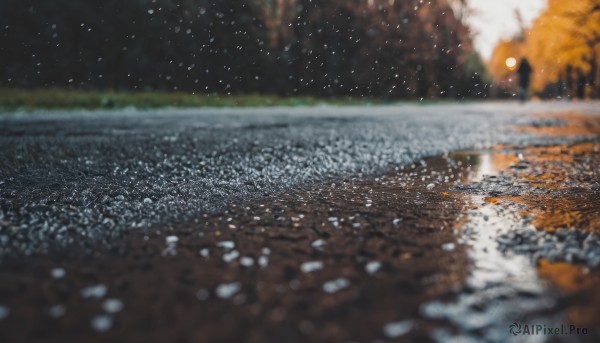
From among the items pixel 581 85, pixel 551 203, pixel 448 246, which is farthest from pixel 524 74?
pixel 448 246

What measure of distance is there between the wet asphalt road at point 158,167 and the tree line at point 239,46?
12.1 meters

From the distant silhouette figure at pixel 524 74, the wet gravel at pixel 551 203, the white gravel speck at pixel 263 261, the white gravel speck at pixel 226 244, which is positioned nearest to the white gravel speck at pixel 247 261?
the white gravel speck at pixel 263 261

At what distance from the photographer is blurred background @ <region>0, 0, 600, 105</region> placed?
18328 mm

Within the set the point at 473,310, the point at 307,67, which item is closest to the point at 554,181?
the point at 473,310

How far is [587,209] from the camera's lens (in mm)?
2477

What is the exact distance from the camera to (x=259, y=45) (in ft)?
73.7

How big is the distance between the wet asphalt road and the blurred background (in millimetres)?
9261

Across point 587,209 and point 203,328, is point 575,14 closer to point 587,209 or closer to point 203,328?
point 587,209

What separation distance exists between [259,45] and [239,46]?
1151 mm

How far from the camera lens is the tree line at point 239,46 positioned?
723 inches

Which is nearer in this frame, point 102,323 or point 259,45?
point 102,323

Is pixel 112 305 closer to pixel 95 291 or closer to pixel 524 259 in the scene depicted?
pixel 95 291

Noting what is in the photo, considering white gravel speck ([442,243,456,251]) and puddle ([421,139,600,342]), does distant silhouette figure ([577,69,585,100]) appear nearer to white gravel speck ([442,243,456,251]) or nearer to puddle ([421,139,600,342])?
puddle ([421,139,600,342])

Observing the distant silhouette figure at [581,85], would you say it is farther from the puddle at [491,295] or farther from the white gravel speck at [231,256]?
the white gravel speck at [231,256]
